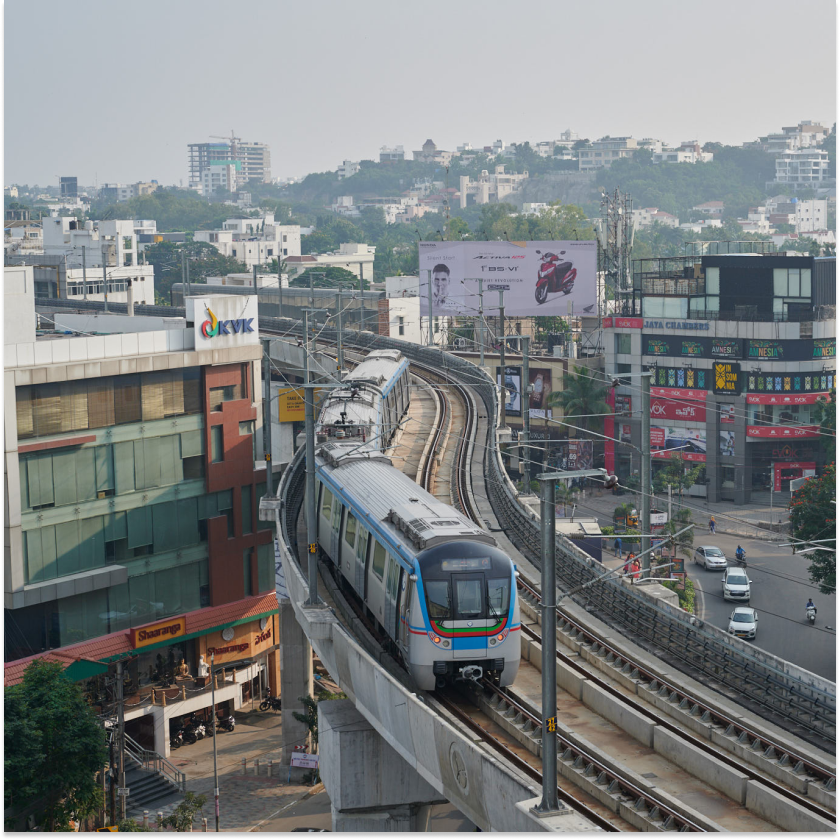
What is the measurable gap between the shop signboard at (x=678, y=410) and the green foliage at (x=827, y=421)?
6.66 m

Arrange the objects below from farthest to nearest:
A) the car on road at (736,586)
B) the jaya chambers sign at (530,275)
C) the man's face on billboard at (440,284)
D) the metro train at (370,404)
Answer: the man's face on billboard at (440,284) < the jaya chambers sign at (530,275) < the car on road at (736,586) < the metro train at (370,404)

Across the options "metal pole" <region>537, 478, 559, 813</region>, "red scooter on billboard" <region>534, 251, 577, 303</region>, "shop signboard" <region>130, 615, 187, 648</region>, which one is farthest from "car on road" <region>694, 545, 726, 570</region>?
"metal pole" <region>537, 478, 559, 813</region>

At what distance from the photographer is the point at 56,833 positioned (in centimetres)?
3353

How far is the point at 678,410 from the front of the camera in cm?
7494

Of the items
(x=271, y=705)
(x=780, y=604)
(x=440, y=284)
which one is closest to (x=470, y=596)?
(x=271, y=705)

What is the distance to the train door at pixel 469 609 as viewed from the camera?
72.3 ft

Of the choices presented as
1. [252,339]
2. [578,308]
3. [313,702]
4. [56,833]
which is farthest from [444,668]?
[578,308]

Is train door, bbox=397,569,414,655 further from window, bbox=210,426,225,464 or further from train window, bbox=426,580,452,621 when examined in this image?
window, bbox=210,426,225,464

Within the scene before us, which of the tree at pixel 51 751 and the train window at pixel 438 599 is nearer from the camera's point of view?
the train window at pixel 438 599

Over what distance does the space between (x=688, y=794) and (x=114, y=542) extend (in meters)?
28.4

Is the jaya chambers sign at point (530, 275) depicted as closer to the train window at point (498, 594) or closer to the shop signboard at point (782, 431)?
the shop signboard at point (782, 431)

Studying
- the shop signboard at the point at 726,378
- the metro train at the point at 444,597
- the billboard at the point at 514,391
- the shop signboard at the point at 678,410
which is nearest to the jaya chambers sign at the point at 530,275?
the billboard at the point at 514,391

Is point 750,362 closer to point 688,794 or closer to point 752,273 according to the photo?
point 752,273

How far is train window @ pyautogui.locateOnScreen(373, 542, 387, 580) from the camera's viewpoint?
2475 centimetres
